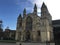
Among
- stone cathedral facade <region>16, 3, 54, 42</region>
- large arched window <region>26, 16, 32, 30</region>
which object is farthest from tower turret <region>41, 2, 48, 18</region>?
large arched window <region>26, 16, 32, 30</region>

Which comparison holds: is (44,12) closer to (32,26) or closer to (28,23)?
(32,26)

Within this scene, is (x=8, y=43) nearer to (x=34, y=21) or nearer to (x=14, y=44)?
(x=14, y=44)

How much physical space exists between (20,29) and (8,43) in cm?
876

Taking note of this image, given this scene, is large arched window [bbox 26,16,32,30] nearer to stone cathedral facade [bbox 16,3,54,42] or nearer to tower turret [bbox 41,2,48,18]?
stone cathedral facade [bbox 16,3,54,42]

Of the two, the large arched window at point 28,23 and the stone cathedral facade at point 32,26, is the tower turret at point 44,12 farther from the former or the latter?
the large arched window at point 28,23

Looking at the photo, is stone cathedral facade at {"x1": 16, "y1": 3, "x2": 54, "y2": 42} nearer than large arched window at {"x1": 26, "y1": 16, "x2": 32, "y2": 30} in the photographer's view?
Yes

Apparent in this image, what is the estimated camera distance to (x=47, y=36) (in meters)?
33.6

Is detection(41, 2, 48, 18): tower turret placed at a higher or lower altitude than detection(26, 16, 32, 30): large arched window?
higher

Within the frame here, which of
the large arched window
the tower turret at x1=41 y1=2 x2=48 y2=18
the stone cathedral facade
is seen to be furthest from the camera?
the large arched window

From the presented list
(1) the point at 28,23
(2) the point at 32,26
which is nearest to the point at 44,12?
(2) the point at 32,26

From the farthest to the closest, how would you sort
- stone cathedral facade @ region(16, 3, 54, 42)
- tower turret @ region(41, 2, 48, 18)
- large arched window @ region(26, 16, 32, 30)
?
large arched window @ region(26, 16, 32, 30)
stone cathedral facade @ region(16, 3, 54, 42)
tower turret @ region(41, 2, 48, 18)

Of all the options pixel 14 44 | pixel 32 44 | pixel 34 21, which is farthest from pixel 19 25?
pixel 32 44

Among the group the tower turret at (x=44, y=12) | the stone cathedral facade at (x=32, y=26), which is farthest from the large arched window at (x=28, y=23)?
the tower turret at (x=44, y=12)

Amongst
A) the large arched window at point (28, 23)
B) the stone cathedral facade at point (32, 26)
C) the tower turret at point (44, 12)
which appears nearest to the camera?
the tower turret at point (44, 12)
